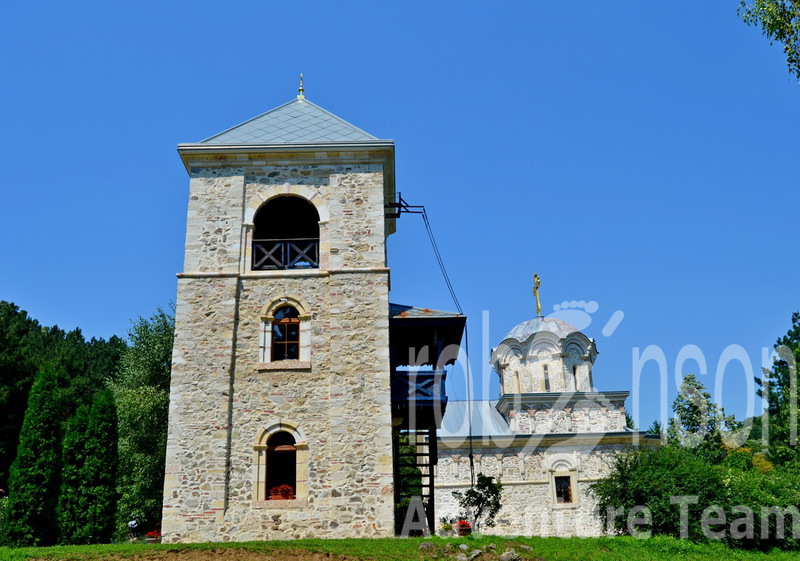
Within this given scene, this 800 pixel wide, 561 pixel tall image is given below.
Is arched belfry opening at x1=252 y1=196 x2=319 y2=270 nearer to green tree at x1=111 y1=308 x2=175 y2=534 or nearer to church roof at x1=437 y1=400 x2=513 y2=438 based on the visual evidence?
green tree at x1=111 y1=308 x2=175 y2=534

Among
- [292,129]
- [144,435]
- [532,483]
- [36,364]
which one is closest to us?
[292,129]

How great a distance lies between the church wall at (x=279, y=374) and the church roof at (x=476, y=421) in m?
15.8

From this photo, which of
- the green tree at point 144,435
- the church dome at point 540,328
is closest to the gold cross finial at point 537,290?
the church dome at point 540,328

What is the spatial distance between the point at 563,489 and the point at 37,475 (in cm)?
1967

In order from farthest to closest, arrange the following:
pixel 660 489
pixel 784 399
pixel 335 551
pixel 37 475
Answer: pixel 784 399 → pixel 660 489 → pixel 37 475 → pixel 335 551

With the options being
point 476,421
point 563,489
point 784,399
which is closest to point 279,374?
point 563,489

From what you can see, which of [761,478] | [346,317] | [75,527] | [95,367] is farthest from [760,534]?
[95,367]

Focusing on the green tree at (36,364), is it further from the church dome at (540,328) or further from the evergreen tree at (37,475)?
the church dome at (540,328)

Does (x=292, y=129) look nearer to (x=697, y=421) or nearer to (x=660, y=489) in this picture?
(x=660, y=489)

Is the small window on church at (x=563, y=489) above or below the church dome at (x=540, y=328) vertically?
below

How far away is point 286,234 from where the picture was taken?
17.2 m

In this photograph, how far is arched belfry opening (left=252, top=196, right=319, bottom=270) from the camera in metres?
15.3

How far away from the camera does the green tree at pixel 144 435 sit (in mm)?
22828

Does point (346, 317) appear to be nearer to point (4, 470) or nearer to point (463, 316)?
point (463, 316)
